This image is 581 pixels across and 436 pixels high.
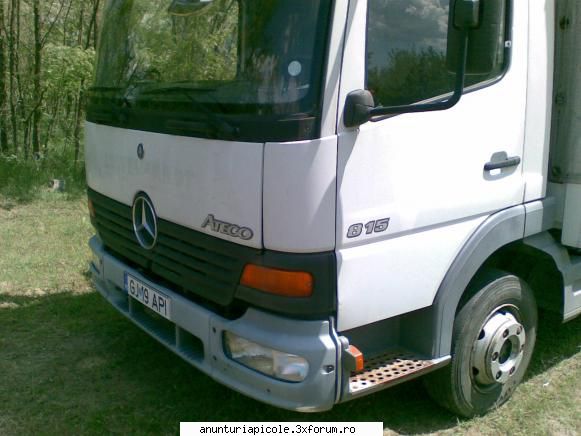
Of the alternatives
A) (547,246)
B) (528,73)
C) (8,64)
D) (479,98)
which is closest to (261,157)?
(479,98)

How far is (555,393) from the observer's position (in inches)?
149

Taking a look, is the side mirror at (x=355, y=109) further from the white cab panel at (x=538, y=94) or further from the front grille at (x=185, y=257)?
the white cab panel at (x=538, y=94)

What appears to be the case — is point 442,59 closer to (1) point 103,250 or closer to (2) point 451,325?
(2) point 451,325

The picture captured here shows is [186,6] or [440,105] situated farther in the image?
[186,6]

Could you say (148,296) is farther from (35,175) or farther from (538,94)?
(35,175)

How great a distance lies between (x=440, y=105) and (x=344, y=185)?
516mm

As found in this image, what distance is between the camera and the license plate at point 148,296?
325cm

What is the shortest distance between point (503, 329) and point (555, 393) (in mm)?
713

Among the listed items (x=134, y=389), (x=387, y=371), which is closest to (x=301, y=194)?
(x=387, y=371)

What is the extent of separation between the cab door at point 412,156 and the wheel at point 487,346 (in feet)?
1.15

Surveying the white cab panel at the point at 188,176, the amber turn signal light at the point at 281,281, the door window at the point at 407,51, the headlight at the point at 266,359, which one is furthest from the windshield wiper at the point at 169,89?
the headlight at the point at 266,359

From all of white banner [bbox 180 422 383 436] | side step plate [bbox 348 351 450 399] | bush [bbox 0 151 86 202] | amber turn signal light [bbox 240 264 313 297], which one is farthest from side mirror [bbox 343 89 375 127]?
bush [bbox 0 151 86 202]

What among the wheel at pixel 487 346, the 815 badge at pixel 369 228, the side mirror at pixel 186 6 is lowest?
the wheel at pixel 487 346

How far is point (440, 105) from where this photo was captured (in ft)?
8.72
